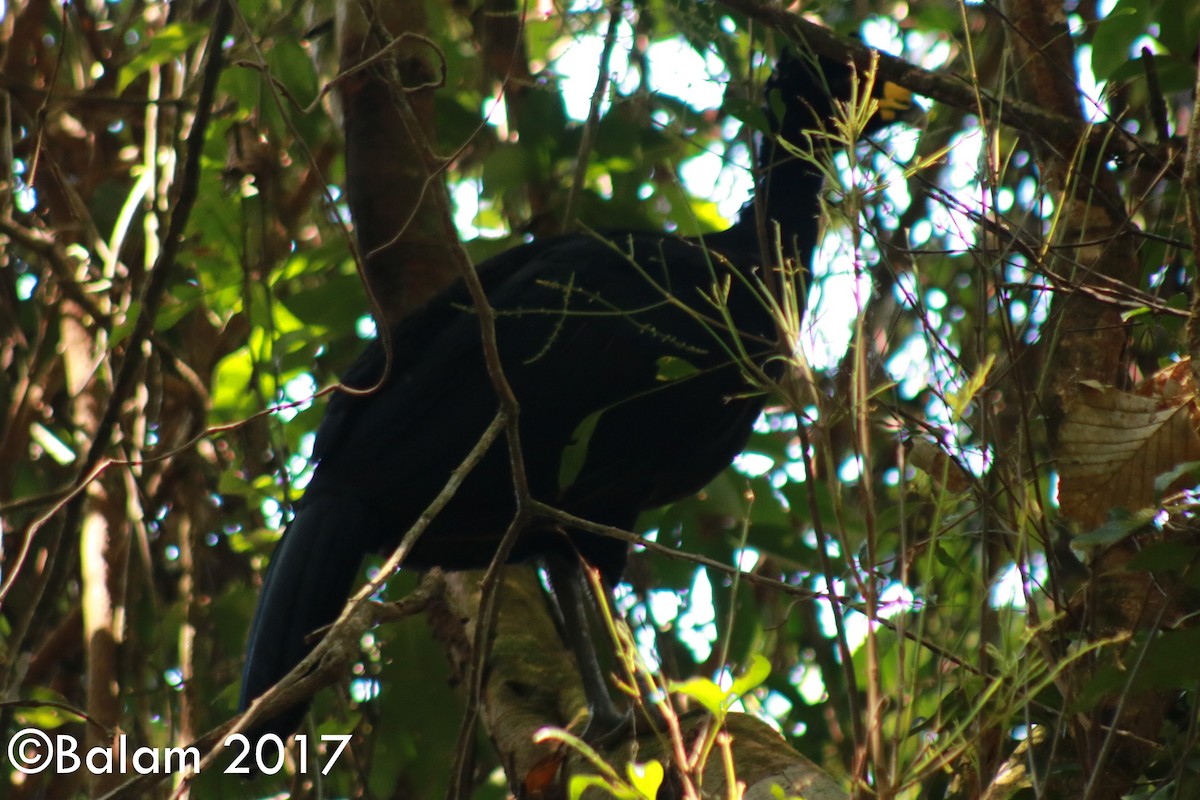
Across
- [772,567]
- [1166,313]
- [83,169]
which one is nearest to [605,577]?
[772,567]

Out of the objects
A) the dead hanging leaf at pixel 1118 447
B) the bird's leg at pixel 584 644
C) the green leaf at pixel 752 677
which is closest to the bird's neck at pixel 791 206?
the bird's leg at pixel 584 644

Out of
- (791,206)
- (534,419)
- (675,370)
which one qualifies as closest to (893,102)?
(791,206)

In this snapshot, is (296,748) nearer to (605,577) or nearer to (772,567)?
(605,577)

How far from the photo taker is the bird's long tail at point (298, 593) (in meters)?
2.58

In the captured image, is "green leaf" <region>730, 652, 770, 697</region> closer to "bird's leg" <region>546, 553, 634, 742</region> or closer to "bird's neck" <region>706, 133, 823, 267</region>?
"bird's leg" <region>546, 553, 634, 742</region>

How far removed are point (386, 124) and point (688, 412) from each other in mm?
1181

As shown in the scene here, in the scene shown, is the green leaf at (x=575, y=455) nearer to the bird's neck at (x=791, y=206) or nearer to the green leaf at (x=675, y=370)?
the green leaf at (x=675, y=370)

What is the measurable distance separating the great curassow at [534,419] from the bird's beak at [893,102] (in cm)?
89

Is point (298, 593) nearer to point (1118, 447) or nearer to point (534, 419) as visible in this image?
point (534, 419)

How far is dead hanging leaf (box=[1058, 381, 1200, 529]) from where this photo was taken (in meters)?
1.68

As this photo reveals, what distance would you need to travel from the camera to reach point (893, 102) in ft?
12.5

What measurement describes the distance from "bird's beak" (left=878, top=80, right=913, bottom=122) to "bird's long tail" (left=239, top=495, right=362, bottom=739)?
6.67ft

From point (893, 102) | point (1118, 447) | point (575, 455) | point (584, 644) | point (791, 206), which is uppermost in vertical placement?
point (893, 102)

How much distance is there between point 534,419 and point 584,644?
0.58 meters
